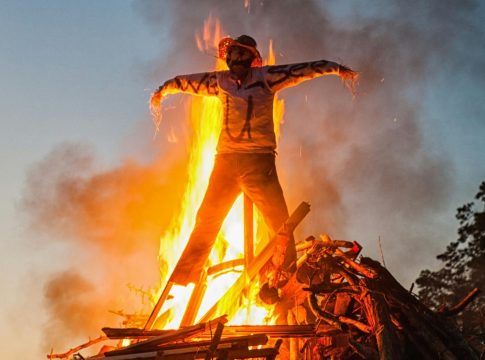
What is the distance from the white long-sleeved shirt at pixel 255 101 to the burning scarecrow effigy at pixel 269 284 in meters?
0.02

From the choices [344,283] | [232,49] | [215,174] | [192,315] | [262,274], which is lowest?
[344,283]

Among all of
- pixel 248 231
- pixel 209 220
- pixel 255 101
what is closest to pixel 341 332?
pixel 248 231

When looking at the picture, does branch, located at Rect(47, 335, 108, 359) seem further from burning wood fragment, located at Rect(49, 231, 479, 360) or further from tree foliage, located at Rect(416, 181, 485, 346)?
tree foliage, located at Rect(416, 181, 485, 346)

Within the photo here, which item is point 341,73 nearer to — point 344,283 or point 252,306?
point 344,283

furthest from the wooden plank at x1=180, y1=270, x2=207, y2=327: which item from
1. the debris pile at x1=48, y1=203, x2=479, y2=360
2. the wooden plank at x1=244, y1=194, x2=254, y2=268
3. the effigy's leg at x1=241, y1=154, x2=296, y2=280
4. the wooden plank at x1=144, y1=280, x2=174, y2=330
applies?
the debris pile at x1=48, y1=203, x2=479, y2=360

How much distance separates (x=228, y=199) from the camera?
6.90 metres

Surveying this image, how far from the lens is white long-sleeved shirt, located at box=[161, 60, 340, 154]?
6836 mm

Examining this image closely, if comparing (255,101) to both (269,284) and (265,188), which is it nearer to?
(265,188)

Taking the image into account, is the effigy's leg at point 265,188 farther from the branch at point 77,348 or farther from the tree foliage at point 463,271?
the tree foliage at point 463,271

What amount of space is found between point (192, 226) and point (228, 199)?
5.87ft

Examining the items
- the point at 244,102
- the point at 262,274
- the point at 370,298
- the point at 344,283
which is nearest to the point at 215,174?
the point at 244,102

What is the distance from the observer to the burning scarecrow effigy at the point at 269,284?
14.2 ft

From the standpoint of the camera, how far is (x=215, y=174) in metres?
6.91

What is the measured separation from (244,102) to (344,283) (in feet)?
10.5
